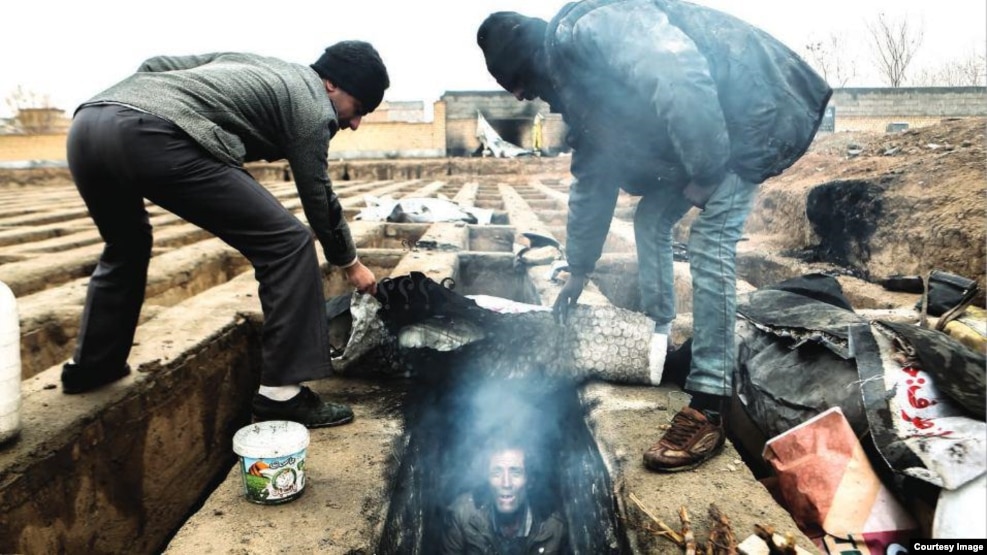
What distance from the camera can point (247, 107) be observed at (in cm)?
181

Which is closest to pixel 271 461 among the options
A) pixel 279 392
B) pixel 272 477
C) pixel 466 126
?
pixel 272 477

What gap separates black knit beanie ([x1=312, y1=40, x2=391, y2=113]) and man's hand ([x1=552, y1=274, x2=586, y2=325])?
4.09 feet

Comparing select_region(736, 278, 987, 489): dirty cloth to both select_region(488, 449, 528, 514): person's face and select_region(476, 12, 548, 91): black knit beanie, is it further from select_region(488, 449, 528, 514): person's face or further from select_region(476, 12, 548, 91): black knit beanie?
select_region(476, 12, 548, 91): black knit beanie

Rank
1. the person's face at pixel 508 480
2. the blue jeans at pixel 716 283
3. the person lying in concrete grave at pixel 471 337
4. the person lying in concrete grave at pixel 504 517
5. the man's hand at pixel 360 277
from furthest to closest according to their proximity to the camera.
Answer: the person's face at pixel 508 480, the person lying in concrete grave at pixel 504 517, the person lying in concrete grave at pixel 471 337, the man's hand at pixel 360 277, the blue jeans at pixel 716 283

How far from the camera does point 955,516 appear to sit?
1408mm

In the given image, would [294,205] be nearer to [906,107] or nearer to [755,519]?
[755,519]

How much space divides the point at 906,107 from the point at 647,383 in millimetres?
25245

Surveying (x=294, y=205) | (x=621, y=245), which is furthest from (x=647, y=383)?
(x=294, y=205)

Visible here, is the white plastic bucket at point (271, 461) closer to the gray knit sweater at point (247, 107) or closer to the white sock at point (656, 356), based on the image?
the gray knit sweater at point (247, 107)

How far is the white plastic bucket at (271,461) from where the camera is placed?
1559mm

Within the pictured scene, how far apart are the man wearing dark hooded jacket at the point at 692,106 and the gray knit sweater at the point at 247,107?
2.50 ft

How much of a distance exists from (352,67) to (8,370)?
56.5 inches

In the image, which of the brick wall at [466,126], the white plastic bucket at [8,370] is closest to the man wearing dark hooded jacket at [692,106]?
the white plastic bucket at [8,370]

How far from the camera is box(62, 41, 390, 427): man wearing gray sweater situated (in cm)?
169
